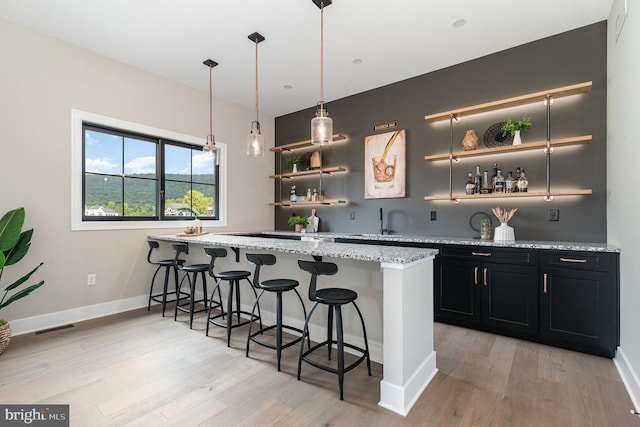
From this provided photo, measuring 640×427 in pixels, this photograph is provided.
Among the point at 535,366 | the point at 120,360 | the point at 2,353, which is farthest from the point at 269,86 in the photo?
the point at 535,366

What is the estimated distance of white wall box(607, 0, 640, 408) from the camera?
2.04m

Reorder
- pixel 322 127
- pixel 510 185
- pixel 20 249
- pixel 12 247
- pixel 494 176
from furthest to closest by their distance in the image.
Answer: pixel 494 176 → pixel 510 185 → pixel 20 249 → pixel 12 247 → pixel 322 127

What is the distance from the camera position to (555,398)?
198cm

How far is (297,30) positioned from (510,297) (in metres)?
3.33

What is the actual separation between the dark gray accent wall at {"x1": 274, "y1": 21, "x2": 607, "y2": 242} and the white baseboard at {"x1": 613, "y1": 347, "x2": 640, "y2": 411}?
1.11 meters

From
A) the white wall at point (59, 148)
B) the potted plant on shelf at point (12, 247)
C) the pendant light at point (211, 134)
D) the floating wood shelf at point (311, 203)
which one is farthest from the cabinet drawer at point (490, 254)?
the potted plant on shelf at point (12, 247)

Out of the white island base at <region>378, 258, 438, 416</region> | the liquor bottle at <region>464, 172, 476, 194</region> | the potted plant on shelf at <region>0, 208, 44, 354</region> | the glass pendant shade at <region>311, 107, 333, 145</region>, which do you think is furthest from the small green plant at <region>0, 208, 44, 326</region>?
the liquor bottle at <region>464, 172, 476, 194</region>

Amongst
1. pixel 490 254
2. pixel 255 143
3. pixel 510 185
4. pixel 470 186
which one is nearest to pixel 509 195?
pixel 510 185

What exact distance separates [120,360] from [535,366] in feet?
10.8

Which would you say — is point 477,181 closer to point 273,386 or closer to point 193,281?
point 273,386

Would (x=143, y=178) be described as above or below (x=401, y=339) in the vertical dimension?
above

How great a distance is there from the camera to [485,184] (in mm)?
3549

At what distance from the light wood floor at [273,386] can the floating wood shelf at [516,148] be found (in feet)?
6.29

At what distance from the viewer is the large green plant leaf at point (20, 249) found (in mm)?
2777
